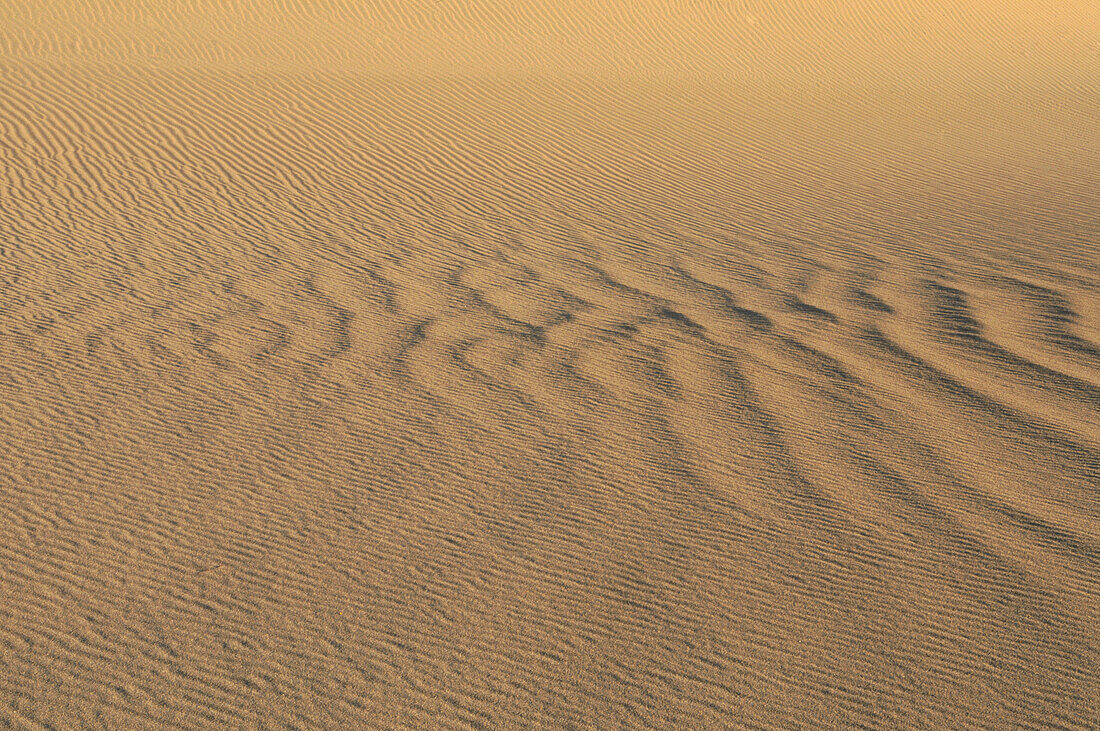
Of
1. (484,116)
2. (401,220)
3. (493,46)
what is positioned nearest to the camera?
(401,220)

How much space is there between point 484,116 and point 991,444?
10.6 metres

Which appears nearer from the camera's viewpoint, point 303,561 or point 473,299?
point 303,561

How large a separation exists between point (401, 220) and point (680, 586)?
625 cm

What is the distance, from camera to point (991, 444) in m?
4.46

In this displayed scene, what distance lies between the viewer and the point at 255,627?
3.29 m

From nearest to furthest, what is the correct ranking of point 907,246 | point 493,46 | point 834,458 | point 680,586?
1. point 680,586
2. point 834,458
3. point 907,246
4. point 493,46

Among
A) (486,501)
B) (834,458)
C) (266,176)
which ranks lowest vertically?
(266,176)

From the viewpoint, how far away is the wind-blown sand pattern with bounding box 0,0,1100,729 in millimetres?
3105

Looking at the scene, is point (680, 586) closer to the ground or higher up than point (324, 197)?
higher up

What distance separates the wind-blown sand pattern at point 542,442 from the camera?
3105mm

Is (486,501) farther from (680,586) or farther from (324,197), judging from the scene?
(324,197)

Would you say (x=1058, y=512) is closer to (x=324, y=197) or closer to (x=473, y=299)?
(x=473, y=299)

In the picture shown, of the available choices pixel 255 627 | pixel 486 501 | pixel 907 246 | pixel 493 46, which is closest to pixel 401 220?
pixel 907 246

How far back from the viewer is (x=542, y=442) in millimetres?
4605
